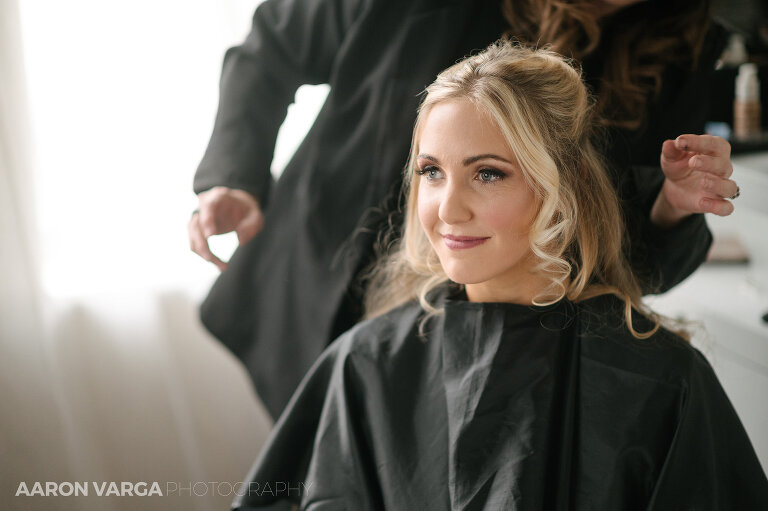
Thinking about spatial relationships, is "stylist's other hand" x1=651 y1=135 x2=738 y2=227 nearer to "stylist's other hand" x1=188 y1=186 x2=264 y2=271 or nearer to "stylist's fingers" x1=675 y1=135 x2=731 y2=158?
"stylist's fingers" x1=675 y1=135 x2=731 y2=158

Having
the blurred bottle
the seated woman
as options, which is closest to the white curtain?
the seated woman

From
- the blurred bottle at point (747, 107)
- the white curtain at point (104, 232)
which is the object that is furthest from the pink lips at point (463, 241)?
the blurred bottle at point (747, 107)

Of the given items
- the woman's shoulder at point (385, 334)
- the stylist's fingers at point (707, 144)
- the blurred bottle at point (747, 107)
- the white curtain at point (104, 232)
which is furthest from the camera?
the blurred bottle at point (747, 107)

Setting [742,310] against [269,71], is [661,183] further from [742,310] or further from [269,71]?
[269,71]

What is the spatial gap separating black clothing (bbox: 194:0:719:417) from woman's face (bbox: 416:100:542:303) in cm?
16

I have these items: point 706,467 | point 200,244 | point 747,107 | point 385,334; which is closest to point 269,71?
point 200,244

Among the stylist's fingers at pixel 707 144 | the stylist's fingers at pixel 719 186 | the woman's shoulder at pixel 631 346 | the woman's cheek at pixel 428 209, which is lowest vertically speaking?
the woman's shoulder at pixel 631 346

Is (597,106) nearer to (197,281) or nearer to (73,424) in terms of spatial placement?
(197,281)

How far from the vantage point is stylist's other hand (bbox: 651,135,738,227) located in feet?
2.24

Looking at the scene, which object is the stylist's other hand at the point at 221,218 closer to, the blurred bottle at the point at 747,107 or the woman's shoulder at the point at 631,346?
the woman's shoulder at the point at 631,346

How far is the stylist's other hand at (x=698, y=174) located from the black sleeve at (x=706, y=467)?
8.2 inches

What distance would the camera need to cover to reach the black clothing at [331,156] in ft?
2.89

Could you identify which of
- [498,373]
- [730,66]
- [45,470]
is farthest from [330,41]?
[730,66]

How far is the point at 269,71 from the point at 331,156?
165 millimetres
